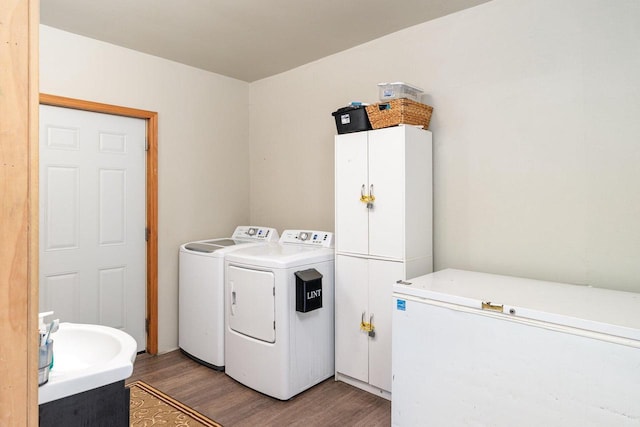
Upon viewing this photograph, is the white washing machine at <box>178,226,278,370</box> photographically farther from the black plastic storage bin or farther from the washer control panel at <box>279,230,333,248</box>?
the black plastic storage bin

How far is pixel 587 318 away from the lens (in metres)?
1.50

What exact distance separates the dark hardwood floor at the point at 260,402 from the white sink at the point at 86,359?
1180 millimetres

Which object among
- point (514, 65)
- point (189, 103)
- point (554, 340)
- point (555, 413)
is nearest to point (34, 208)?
point (554, 340)

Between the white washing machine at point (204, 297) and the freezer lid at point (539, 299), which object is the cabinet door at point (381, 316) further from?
the white washing machine at point (204, 297)

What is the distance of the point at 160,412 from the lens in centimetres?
241

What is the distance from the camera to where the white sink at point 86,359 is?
108 cm

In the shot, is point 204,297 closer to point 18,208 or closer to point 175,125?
point 175,125

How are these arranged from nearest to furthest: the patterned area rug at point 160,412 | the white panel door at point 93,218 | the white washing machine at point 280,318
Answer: the patterned area rug at point 160,412
the white washing machine at point 280,318
the white panel door at point 93,218

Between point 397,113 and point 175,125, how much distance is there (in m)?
2.09

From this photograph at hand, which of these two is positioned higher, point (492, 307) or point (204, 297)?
point (492, 307)

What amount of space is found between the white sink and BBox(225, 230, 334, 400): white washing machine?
123 centimetres

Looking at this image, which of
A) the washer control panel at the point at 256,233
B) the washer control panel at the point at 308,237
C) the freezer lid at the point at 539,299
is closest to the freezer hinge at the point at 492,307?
the freezer lid at the point at 539,299

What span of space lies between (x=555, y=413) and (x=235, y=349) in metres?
2.06

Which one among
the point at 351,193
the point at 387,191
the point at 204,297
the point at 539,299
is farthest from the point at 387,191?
the point at 204,297
